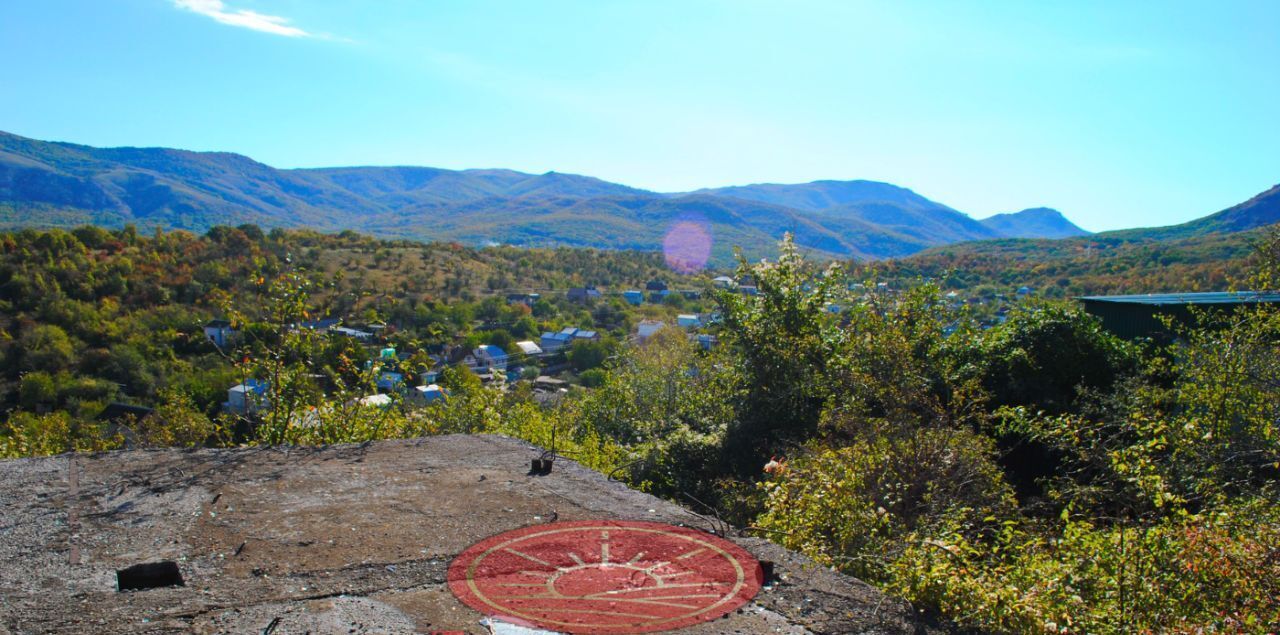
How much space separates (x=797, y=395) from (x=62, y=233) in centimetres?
4445

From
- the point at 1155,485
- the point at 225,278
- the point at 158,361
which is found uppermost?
the point at 1155,485

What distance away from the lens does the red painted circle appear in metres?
3.05

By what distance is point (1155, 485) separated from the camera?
→ 3.79 metres

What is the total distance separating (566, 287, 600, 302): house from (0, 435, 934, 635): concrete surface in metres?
54.6

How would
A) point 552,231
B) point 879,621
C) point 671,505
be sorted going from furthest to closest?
point 552,231, point 671,505, point 879,621

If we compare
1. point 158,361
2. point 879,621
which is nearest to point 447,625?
point 879,621

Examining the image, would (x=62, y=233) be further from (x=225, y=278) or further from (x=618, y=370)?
(x=618, y=370)

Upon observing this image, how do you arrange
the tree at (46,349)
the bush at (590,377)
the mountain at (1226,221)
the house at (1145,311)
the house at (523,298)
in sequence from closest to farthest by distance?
the house at (1145,311)
the tree at (46,349)
the bush at (590,377)
the house at (523,298)
the mountain at (1226,221)

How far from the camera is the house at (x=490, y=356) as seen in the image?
38531 millimetres

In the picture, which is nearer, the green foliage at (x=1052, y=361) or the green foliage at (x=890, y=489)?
the green foliage at (x=890, y=489)

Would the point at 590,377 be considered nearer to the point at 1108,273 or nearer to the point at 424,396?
the point at 424,396

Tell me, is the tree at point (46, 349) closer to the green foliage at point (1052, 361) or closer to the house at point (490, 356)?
the house at point (490, 356)

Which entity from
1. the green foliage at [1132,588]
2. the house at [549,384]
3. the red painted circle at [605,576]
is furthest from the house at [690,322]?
the green foliage at [1132,588]

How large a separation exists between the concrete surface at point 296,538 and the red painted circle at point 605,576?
12cm
